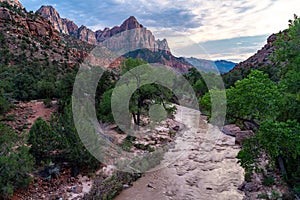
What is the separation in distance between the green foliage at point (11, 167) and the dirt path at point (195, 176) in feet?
13.7

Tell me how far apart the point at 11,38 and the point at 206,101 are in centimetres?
3511

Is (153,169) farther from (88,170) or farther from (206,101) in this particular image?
(206,101)

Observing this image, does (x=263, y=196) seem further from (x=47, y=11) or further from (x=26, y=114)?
(x=47, y=11)

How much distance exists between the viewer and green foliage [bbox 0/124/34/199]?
29.5ft

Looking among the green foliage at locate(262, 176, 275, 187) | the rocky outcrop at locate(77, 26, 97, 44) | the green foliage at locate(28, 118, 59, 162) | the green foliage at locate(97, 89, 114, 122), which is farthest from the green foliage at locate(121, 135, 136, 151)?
the rocky outcrop at locate(77, 26, 97, 44)

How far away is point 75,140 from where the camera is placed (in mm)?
12344

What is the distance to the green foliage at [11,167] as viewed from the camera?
29.5ft

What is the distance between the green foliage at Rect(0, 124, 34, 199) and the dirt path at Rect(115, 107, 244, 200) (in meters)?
4.17

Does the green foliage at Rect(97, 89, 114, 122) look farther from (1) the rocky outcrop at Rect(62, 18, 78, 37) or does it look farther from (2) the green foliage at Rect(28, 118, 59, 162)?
(1) the rocky outcrop at Rect(62, 18, 78, 37)

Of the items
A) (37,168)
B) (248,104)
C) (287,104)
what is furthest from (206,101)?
(37,168)

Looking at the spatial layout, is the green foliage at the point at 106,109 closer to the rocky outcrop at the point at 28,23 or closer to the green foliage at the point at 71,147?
the green foliage at the point at 71,147

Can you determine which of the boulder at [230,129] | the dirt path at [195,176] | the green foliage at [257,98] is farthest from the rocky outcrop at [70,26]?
the green foliage at [257,98]

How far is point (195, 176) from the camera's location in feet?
45.6

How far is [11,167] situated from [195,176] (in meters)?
9.32
